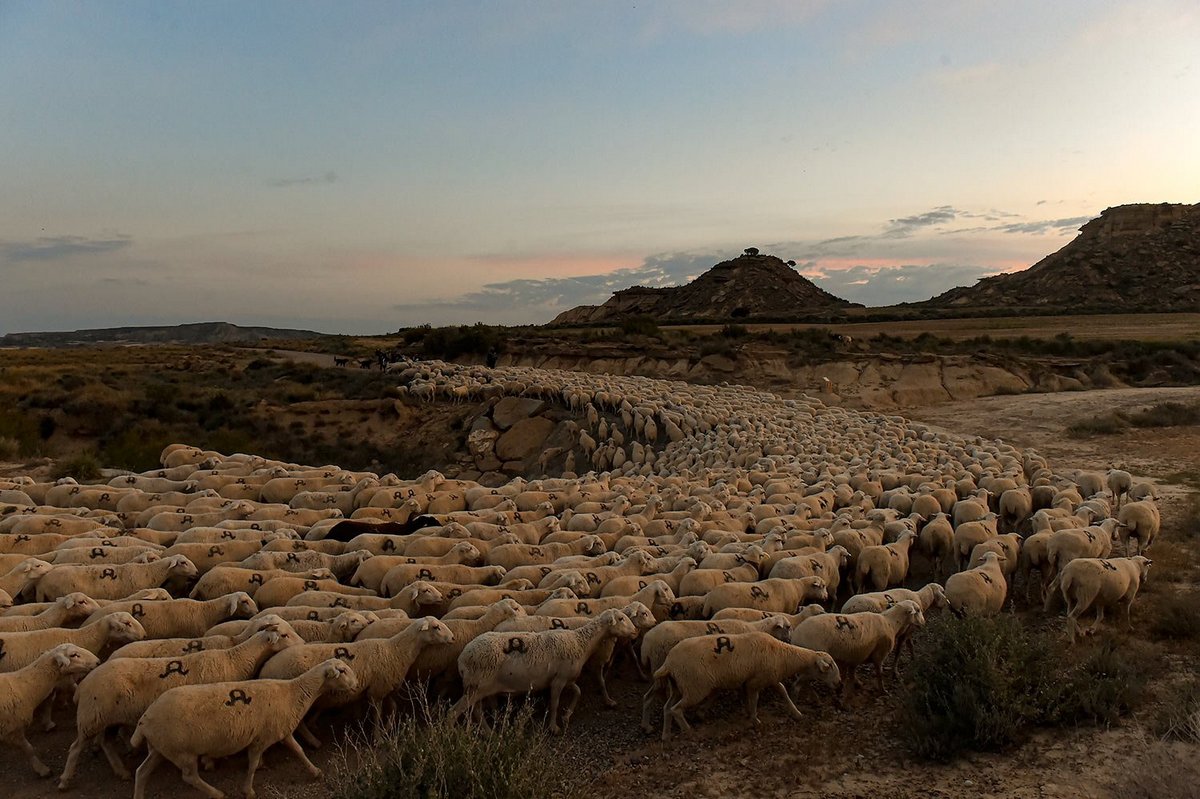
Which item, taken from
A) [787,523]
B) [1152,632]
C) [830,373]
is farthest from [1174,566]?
[830,373]

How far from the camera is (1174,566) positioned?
9906 millimetres

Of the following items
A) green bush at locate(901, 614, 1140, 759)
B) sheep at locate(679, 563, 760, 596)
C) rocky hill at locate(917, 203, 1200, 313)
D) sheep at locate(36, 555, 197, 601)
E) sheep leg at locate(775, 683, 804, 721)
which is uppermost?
rocky hill at locate(917, 203, 1200, 313)

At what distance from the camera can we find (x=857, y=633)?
21.6 feet

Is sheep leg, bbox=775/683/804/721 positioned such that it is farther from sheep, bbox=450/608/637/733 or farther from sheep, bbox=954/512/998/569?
sheep, bbox=954/512/998/569

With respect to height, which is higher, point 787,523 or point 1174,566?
point 787,523

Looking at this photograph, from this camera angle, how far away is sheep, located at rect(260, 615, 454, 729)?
576 cm

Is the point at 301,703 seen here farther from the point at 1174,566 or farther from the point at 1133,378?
the point at 1133,378

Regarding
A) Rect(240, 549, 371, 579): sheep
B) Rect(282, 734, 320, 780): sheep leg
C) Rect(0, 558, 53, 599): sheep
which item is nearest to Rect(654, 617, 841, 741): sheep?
Rect(282, 734, 320, 780): sheep leg

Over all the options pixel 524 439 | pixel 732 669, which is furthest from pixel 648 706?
pixel 524 439

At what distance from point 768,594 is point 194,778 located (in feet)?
17.0

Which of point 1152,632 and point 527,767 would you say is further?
point 1152,632

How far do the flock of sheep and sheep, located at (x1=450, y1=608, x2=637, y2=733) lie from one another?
0.02 m

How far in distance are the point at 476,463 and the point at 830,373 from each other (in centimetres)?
1892

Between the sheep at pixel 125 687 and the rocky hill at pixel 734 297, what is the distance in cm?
8333
